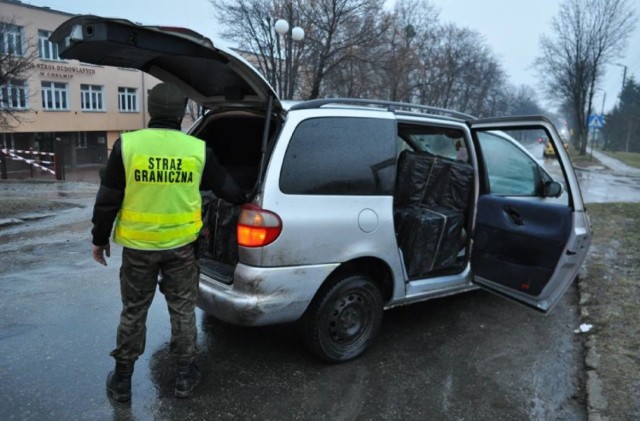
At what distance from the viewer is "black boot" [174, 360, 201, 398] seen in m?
3.21

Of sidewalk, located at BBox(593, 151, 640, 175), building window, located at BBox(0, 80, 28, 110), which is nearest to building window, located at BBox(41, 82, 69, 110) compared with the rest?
building window, located at BBox(0, 80, 28, 110)

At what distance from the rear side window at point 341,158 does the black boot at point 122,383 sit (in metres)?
1.50

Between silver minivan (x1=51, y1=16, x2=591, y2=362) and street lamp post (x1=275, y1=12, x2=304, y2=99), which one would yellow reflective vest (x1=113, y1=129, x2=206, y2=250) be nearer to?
silver minivan (x1=51, y1=16, x2=591, y2=362)

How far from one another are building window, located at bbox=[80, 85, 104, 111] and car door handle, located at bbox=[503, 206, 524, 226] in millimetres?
36962

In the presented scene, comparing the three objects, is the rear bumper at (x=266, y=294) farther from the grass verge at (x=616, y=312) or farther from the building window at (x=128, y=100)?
Answer: the building window at (x=128, y=100)

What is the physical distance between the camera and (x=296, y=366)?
12.2ft

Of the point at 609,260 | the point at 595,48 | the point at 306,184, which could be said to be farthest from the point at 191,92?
the point at 595,48

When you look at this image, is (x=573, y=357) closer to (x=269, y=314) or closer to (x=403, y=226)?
(x=403, y=226)

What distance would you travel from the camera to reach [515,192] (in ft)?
16.7

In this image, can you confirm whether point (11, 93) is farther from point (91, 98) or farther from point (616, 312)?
point (616, 312)

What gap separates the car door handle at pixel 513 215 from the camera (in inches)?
167

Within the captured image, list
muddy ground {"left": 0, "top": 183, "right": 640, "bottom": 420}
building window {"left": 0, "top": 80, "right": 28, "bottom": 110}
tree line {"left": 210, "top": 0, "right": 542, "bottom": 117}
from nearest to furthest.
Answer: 1. muddy ground {"left": 0, "top": 183, "right": 640, "bottom": 420}
2. building window {"left": 0, "top": 80, "right": 28, "bottom": 110}
3. tree line {"left": 210, "top": 0, "right": 542, "bottom": 117}

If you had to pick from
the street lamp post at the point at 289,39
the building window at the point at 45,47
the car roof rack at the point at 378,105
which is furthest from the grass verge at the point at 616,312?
the building window at the point at 45,47

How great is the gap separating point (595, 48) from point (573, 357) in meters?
37.6
